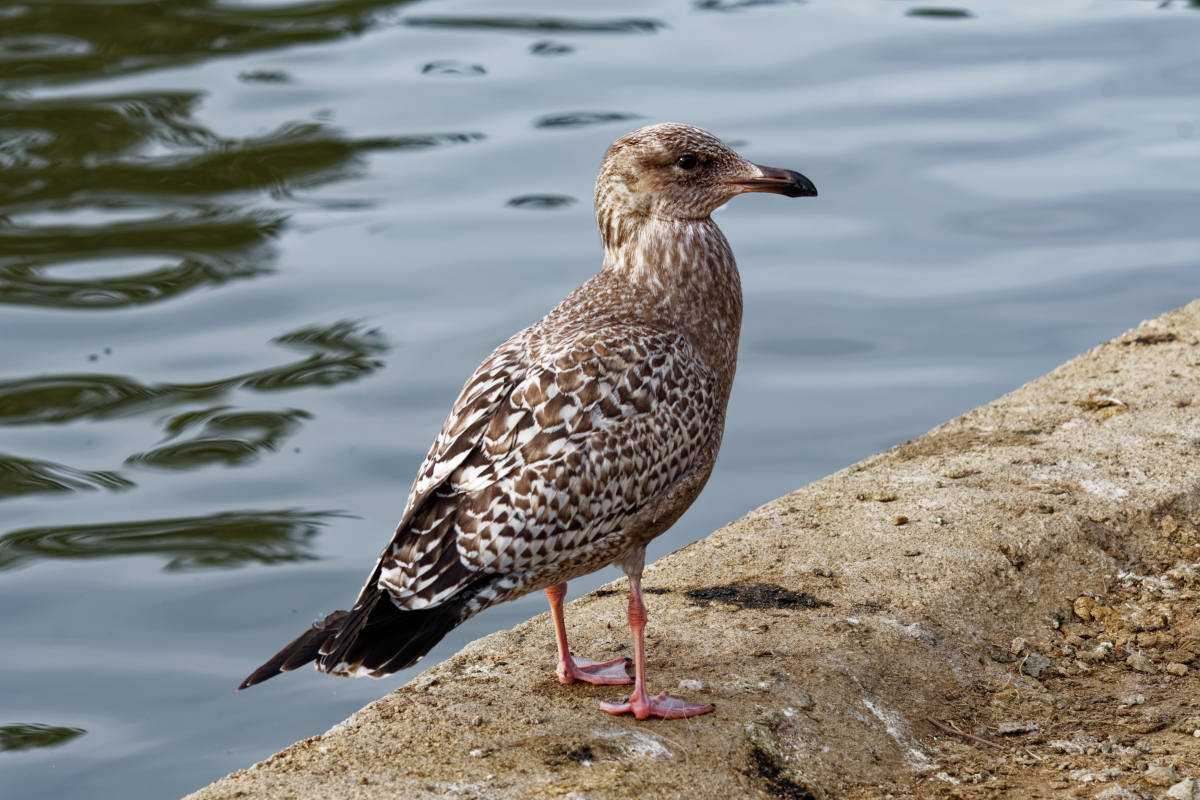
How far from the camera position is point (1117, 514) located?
20.5 feet

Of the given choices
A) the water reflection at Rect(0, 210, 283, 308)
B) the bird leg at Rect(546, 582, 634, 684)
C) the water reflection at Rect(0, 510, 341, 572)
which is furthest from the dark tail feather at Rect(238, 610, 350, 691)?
the water reflection at Rect(0, 210, 283, 308)

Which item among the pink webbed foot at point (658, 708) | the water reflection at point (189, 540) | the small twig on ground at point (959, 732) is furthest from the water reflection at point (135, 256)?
the small twig on ground at point (959, 732)

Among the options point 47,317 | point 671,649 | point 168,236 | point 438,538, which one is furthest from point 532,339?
point 168,236

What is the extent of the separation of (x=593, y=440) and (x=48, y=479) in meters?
5.48

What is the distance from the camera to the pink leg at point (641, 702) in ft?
16.3

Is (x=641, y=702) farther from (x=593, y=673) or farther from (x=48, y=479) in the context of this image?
(x=48, y=479)

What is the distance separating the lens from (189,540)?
8.70 m

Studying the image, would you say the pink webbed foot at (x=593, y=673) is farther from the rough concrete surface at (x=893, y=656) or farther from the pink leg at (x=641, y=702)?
the pink leg at (x=641, y=702)

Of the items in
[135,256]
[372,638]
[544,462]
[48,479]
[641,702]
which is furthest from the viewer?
[135,256]

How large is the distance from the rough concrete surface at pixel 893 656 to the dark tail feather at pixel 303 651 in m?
0.28

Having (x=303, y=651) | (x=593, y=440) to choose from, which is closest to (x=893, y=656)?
(x=593, y=440)

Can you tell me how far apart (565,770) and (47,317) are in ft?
26.0

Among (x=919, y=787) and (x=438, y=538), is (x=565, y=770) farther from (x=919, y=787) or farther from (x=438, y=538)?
(x=919, y=787)

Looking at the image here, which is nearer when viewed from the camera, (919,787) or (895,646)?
(919,787)
